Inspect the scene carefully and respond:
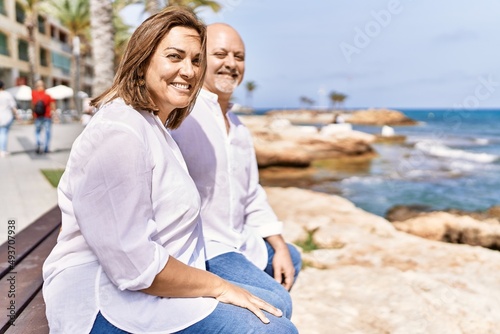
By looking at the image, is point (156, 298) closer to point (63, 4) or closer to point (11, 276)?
point (11, 276)

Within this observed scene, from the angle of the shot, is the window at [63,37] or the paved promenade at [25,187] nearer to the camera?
the paved promenade at [25,187]

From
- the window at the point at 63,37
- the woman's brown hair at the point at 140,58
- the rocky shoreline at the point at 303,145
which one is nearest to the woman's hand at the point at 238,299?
the woman's brown hair at the point at 140,58

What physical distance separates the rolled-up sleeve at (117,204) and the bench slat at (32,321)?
0.65 metres

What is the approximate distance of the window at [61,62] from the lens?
39.6m

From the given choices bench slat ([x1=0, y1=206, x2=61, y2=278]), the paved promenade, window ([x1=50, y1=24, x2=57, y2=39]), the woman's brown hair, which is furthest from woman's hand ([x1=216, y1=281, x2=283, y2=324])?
window ([x1=50, y1=24, x2=57, y2=39])

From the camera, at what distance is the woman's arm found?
1357mm

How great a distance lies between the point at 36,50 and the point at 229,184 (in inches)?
1525

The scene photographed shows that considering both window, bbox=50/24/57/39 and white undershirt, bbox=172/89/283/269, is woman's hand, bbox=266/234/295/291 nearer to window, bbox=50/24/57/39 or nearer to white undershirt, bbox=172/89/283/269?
white undershirt, bbox=172/89/283/269

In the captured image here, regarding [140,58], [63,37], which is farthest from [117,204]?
Answer: [63,37]

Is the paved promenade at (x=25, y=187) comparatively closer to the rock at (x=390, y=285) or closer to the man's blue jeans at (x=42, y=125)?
the man's blue jeans at (x=42, y=125)

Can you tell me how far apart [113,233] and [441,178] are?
16285 millimetres

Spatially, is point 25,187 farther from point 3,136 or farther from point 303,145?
point 303,145

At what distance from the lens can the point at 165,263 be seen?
134 centimetres

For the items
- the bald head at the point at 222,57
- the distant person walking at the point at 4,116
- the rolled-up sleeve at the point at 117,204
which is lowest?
the distant person walking at the point at 4,116
